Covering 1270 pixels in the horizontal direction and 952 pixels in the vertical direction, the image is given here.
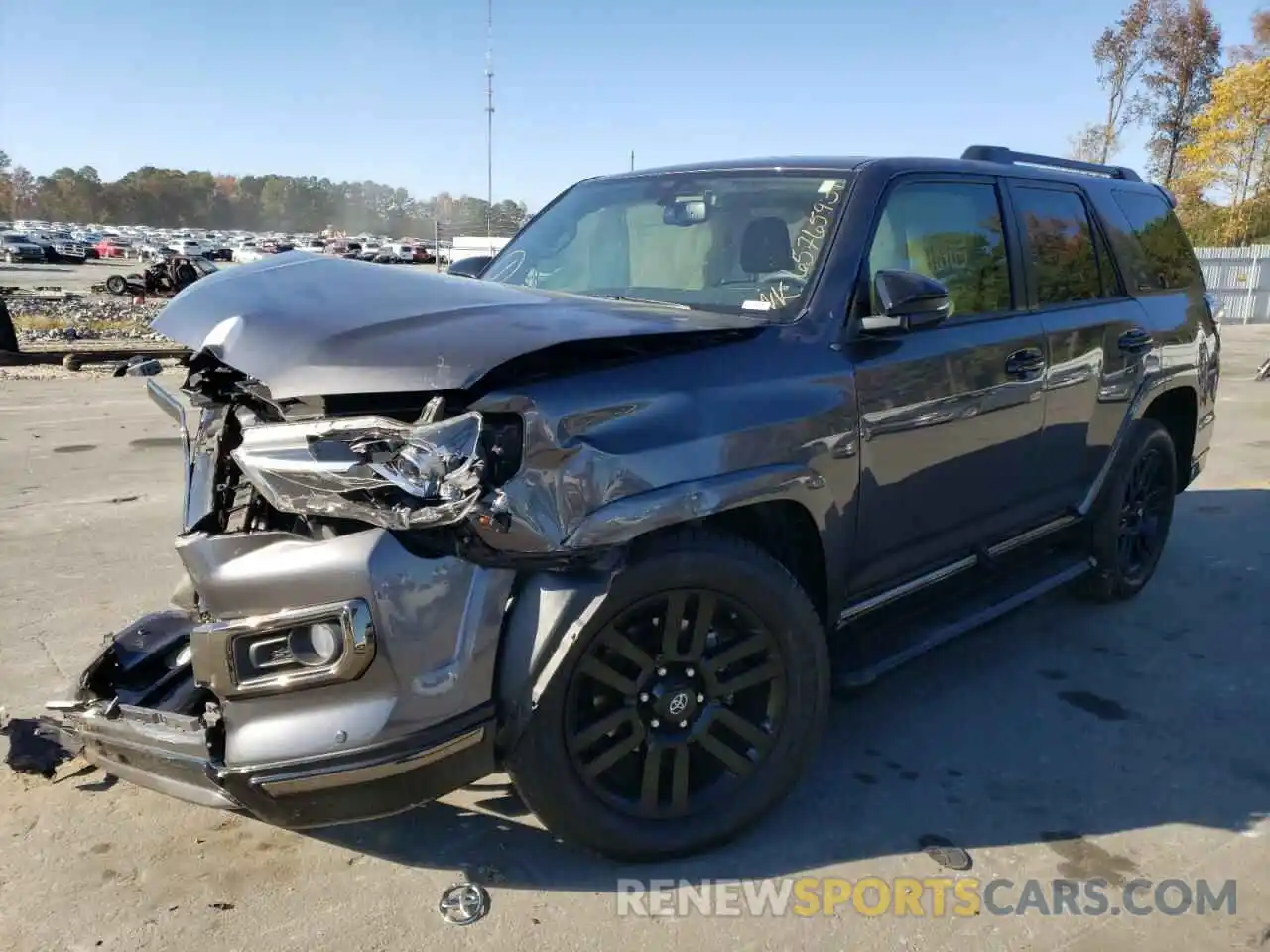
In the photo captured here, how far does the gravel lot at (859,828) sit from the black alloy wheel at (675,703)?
231 mm

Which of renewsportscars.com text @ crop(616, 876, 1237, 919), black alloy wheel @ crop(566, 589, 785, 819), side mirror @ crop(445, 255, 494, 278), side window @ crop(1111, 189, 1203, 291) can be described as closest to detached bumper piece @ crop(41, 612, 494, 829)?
black alloy wheel @ crop(566, 589, 785, 819)

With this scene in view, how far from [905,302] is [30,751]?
3.01 metres

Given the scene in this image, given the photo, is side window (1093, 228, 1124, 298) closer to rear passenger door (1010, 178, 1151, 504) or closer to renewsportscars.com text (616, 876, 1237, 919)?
rear passenger door (1010, 178, 1151, 504)

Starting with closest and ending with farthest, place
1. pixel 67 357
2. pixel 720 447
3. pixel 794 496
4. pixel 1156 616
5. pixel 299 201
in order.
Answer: pixel 720 447
pixel 794 496
pixel 1156 616
pixel 67 357
pixel 299 201

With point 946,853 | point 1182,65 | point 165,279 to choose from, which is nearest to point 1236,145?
point 1182,65

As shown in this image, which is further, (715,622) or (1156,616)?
(1156,616)

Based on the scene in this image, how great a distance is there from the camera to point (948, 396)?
3.46m

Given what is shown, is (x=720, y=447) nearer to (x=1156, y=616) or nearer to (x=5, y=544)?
(x=1156, y=616)

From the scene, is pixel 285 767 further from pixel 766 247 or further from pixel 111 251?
pixel 111 251

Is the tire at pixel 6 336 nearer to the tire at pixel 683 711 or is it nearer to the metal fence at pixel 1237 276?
the tire at pixel 683 711

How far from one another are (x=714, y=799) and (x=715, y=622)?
504mm

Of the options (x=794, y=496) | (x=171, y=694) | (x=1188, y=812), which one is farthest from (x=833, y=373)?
(x=171, y=694)

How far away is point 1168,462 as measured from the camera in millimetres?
5129

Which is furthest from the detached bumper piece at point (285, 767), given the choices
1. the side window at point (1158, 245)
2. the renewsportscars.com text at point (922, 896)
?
the side window at point (1158, 245)
